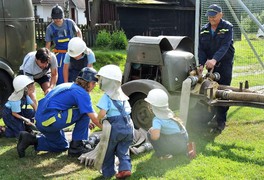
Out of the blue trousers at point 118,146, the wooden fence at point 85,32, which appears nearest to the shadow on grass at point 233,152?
the blue trousers at point 118,146

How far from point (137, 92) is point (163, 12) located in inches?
759

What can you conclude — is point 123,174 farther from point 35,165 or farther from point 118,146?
point 35,165

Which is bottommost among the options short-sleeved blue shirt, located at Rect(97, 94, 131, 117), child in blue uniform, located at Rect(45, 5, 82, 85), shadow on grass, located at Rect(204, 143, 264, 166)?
shadow on grass, located at Rect(204, 143, 264, 166)

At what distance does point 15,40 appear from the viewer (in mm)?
7402

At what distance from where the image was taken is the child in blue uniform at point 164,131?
4.80m

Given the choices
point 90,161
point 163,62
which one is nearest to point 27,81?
point 90,161

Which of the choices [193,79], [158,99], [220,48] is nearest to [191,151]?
[158,99]

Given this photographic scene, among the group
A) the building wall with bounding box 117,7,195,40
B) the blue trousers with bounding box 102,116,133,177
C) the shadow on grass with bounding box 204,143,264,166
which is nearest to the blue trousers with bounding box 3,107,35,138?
the blue trousers with bounding box 102,116,133,177

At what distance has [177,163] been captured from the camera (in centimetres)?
492

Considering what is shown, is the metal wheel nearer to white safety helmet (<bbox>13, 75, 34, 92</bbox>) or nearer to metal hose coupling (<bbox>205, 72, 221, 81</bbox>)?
metal hose coupling (<bbox>205, 72, 221, 81</bbox>)

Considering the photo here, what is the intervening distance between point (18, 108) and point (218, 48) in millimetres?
3182

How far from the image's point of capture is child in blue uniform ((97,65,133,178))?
4434 mm

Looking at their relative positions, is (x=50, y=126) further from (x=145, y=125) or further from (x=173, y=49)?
(x=173, y=49)

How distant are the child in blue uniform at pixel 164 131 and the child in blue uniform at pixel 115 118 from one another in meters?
0.41
